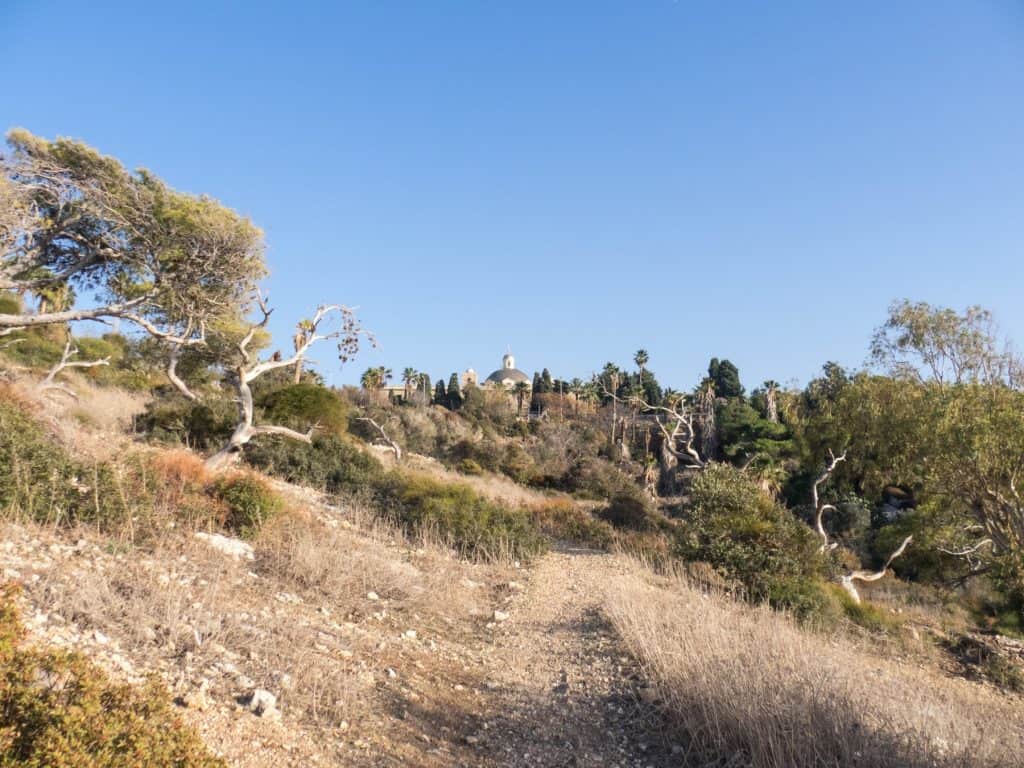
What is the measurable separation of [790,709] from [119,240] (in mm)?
13828

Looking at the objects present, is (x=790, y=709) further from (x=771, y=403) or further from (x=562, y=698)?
(x=771, y=403)

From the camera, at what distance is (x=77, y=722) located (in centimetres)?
233

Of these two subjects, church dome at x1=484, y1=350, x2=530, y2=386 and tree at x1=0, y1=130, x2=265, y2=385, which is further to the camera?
church dome at x1=484, y1=350, x2=530, y2=386

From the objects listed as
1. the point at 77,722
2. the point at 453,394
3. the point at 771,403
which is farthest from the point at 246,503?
the point at 453,394

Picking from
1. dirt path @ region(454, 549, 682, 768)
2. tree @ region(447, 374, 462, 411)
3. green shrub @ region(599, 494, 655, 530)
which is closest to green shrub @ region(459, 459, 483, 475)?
green shrub @ region(599, 494, 655, 530)

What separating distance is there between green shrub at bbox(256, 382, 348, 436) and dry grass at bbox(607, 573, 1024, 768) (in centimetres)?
1544

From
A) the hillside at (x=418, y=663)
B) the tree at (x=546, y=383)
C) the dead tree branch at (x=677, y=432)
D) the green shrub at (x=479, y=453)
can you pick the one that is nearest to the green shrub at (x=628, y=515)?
the dead tree branch at (x=677, y=432)

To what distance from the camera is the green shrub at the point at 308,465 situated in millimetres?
15484

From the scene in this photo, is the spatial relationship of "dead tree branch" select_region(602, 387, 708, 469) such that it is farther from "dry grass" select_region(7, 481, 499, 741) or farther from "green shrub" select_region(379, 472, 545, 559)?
"dry grass" select_region(7, 481, 499, 741)

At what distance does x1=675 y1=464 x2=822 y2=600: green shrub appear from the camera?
39.8 ft

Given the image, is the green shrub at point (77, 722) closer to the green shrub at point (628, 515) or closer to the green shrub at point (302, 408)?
the green shrub at point (302, 408)

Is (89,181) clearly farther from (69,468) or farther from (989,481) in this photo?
(989,481)

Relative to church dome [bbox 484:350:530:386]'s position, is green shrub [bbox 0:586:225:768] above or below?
below

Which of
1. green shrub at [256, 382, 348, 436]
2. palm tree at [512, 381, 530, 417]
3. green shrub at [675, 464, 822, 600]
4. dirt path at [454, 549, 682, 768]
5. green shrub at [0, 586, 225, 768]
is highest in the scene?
palm tree at [512, 381, 530, 417]
